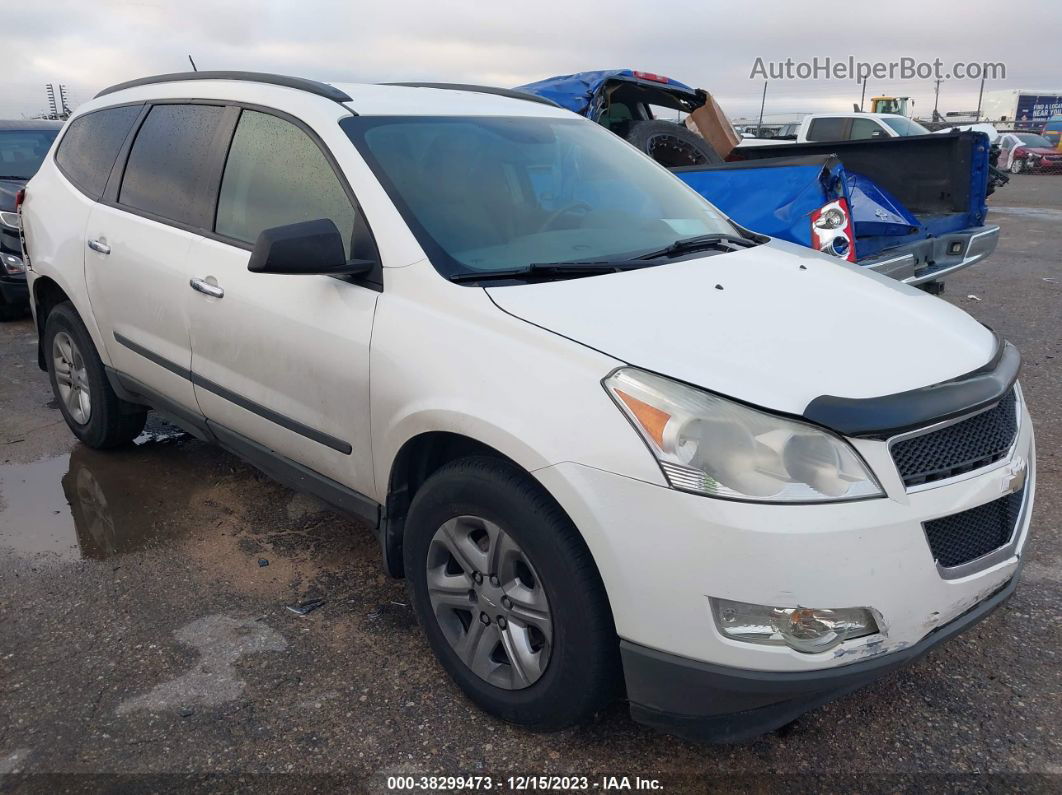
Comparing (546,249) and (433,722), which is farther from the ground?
(546,249)

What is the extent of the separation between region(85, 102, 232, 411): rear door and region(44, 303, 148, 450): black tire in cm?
30

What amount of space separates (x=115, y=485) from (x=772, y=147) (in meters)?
6.03

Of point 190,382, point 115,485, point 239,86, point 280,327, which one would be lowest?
point 115,485

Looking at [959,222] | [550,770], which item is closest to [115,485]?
[550,770]

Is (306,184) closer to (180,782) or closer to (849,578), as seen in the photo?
(180,782)

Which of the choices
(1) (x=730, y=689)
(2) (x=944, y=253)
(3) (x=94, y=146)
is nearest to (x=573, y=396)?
(1) (x=730, y=689)

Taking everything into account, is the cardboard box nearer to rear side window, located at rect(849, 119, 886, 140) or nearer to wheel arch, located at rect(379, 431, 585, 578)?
wheel arch, located at rect(379, 431, 585, 578)

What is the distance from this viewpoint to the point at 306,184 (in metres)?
3.03

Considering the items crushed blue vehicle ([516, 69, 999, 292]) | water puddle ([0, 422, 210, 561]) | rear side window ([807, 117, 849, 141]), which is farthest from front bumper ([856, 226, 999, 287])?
rear side window ([807, 117, 849, 141])

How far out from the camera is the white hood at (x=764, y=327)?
6.97 ft

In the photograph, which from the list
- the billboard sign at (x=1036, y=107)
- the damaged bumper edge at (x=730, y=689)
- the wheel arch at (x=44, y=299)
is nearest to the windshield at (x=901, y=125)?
the wheel arch at (x=44, y=299)

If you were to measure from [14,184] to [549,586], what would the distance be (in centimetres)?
825

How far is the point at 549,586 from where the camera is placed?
2.19 meters

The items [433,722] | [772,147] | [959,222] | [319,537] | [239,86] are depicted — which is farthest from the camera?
[772,147]
